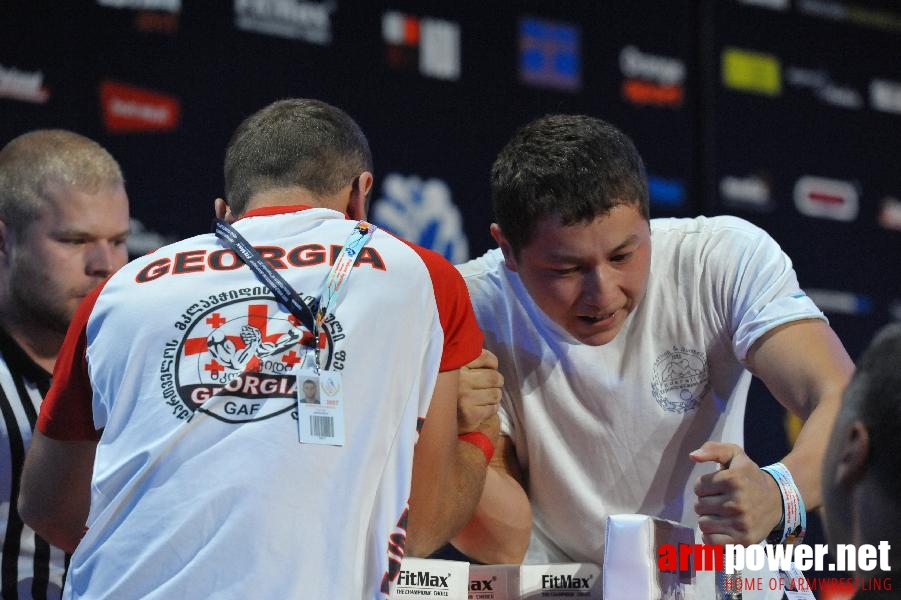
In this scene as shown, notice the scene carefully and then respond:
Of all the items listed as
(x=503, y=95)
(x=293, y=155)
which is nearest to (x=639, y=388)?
(x=293, y=155)

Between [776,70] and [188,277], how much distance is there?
330 centimetres

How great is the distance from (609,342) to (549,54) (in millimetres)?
1917

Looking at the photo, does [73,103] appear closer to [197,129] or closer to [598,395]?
[197,129]

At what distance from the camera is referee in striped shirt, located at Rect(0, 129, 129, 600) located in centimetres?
220

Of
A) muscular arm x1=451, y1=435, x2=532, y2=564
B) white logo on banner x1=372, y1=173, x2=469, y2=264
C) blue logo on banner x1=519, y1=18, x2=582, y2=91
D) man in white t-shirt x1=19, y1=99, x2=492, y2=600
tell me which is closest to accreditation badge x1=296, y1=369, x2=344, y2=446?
man in white t-shirt x1=19, y1=99, x2=492, y2=600

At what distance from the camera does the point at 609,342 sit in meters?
1.96

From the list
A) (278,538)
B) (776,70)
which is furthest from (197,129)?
(776,70)

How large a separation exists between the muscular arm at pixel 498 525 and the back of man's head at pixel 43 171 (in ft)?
3.26

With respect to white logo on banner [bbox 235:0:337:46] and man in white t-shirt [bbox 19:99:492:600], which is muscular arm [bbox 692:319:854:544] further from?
white logo on banner [bbox 235:0:337:46]

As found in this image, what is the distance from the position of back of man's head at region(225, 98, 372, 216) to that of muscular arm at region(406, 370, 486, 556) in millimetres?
335

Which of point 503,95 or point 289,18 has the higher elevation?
point 289,18

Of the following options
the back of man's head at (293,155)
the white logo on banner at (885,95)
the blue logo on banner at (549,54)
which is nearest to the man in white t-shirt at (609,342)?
the back of man's head at (293,155)

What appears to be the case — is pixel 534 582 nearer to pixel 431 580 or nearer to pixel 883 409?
pixel 431 580

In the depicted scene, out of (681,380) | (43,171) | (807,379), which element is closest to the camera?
(807,379)
